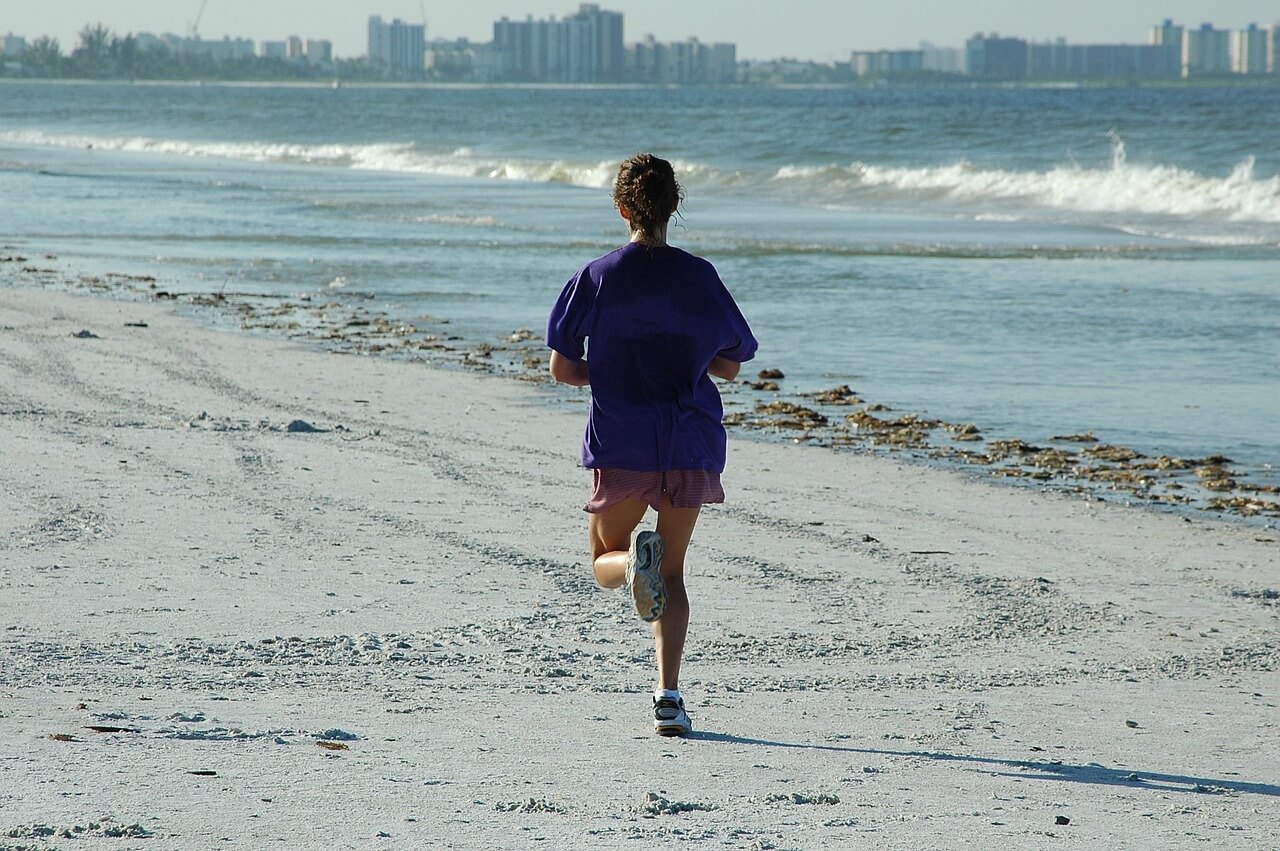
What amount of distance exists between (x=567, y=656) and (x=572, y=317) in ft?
4.25

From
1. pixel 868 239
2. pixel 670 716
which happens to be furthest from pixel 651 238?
pixel 868 239

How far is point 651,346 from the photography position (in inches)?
161

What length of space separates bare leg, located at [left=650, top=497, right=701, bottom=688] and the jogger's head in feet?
2.42

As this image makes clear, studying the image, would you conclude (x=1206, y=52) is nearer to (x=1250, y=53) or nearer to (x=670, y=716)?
(x=1250, y=53)

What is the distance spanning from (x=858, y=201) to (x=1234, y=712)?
29.7 m

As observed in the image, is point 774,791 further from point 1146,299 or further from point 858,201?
point 858,201

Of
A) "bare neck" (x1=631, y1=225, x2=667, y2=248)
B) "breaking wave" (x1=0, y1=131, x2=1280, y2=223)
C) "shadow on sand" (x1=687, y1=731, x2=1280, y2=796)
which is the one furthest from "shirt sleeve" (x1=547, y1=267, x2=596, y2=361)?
"breaking wave" (x1=0, y1=131, x2=1280, y2=223)

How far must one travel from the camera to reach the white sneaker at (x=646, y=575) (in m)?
4.08

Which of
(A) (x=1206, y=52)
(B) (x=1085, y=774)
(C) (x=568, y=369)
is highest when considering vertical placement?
(A) (x=1206, y=52)

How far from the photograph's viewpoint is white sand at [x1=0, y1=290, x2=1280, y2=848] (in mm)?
3578

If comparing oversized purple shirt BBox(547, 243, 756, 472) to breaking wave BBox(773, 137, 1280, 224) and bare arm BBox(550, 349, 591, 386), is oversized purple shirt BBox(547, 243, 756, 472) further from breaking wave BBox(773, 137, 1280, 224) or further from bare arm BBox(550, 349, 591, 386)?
breaking wave BBox(773, 137, 1280, 224)

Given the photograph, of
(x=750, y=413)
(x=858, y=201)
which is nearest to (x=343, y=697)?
(x=750, y=413)

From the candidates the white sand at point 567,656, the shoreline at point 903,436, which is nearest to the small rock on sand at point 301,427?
the white sand at point 567,656

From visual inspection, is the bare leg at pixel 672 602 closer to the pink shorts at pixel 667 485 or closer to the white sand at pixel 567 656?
the pink shorts at pixel 667 485
